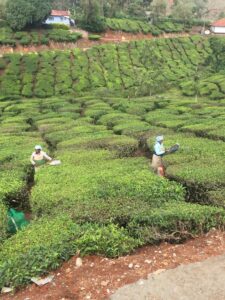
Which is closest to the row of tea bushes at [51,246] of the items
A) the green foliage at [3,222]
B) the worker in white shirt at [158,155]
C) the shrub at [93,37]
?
the green foliage at [3,222]

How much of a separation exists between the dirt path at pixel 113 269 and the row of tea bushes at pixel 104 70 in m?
40.2

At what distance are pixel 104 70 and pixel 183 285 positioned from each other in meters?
52.0

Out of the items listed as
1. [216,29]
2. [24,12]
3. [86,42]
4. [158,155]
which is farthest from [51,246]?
[216,29]

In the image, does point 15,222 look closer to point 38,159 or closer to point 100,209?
point 100,209

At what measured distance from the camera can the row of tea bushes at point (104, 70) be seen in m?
51.6

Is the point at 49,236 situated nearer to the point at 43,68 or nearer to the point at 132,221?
the point at 132,221

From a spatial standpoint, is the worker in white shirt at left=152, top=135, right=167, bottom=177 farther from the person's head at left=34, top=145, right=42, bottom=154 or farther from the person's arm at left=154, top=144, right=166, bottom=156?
the person's head at left=34, top=145, right=42, bottom=154

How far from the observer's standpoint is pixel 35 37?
61469 mm

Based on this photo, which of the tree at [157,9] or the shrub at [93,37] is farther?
the tree at [157,9]

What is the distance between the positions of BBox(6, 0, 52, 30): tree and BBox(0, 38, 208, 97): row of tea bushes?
6.99 meters

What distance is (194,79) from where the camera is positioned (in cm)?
5638

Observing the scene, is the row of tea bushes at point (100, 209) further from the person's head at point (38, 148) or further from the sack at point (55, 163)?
the person's head at point (38, 148)

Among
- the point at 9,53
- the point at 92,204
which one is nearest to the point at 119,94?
the point at 9,53

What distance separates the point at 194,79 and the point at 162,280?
5074 centimetres
